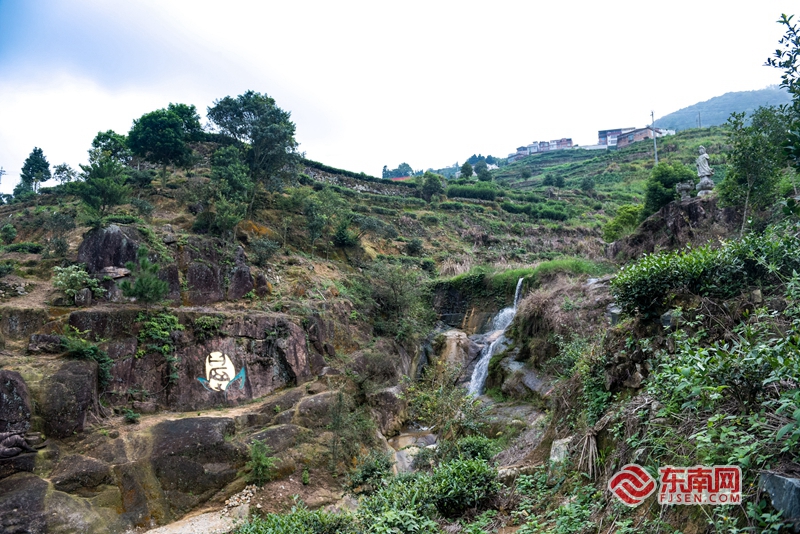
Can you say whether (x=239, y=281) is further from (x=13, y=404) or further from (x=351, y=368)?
(x=13, y=404)

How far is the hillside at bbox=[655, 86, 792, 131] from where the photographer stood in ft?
464

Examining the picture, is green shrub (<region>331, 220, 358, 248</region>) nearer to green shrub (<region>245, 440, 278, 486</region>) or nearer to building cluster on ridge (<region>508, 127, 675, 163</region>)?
green shrub (<region>245, 440, 278, 486</region>)

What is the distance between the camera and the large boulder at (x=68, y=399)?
10367mm

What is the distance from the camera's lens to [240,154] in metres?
23.0

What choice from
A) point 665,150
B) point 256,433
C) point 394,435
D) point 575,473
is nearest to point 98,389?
point 256,433

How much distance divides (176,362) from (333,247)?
12.5m

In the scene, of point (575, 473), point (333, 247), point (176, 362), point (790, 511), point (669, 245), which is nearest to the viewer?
point (790, 511)

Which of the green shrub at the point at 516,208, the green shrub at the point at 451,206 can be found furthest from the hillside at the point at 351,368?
the green shrub at the point at 516,208

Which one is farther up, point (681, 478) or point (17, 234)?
point (17, 234)

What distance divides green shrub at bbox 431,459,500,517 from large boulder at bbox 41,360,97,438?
960 centimetres

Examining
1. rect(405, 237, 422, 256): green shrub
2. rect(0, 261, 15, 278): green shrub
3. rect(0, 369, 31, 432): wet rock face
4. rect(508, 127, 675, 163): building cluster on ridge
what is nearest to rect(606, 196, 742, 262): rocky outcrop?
rect(405, 237, 422, 256): green shrub

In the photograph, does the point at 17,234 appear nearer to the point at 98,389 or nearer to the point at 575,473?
the point at 98,389

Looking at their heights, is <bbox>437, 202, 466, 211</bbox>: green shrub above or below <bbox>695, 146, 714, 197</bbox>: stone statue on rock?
above

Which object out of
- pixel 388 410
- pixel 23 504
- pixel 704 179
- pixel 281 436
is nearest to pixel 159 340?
pixel 281 436
